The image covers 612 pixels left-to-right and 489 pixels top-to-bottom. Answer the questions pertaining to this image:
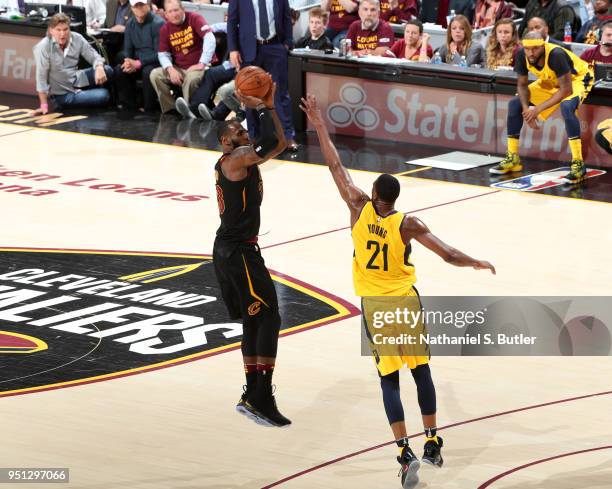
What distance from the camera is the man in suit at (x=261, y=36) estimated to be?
1547cm

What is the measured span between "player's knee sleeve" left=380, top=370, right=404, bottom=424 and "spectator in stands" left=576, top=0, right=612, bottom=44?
429 inches

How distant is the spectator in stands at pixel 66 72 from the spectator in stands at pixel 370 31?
3428 millimetres

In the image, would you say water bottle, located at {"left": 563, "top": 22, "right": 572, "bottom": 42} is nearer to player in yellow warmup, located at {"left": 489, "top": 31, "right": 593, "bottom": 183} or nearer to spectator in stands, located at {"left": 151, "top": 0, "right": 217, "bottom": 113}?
player in yellow warmup, located at {"left": 489, "top": 31, "right": 593, "bottom": 183}

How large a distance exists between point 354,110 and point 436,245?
9.87 m

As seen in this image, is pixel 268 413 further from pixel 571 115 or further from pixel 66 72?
pixel 66 72

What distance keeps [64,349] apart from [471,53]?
864cm

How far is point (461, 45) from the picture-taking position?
1675 centimetres

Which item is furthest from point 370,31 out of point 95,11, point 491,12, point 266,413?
point 266,413

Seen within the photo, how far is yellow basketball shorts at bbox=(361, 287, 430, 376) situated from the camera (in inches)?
289

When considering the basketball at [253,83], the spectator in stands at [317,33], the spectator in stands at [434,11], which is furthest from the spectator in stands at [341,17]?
the basketball at [253,83]

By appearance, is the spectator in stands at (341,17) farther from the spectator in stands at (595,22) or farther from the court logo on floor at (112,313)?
the court logo on floor at (112,313)

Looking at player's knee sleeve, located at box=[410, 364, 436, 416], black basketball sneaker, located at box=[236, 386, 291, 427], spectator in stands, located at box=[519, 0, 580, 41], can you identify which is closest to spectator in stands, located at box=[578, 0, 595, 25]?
spectator in stands, located at box=[519, 0, 580, 41]

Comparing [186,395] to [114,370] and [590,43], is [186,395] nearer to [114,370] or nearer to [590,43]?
[114,370]

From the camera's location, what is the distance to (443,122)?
637 inches
